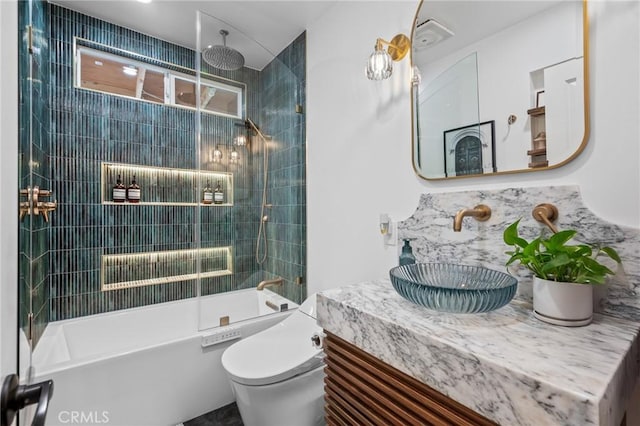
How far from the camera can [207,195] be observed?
90.1 inches

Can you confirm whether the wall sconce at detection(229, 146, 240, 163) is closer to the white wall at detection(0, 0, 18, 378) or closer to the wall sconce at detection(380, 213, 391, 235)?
the wall sconce at detection(380, 213, 391, 235)

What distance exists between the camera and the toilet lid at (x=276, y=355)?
1.35m

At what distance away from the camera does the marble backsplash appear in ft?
2.70

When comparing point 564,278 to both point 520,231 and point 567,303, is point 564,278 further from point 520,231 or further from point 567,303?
point 520,231

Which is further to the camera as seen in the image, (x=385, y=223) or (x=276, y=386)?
(x=385, y=223)

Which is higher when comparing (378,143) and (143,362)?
(378,143)

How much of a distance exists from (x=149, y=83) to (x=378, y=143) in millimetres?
2183

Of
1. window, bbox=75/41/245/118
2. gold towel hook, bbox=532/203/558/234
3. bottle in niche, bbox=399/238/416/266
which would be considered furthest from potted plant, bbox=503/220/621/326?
window, bbox=75/41/245/118

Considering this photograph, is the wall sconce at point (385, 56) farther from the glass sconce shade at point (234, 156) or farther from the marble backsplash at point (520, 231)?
the glass sconce shade at point (234, 156)

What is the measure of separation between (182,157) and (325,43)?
159 centimetres

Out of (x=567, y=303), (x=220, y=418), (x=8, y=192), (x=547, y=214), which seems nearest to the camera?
(x=8, y=192)

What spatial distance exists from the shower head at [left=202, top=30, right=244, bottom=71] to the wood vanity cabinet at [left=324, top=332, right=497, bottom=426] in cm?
213

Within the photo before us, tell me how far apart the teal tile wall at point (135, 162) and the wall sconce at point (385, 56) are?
100 centimetres

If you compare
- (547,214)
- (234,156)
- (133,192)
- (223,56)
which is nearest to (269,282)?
(234,156)
